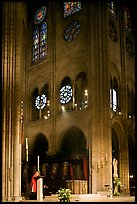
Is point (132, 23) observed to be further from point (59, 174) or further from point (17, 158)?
point (17, 158)

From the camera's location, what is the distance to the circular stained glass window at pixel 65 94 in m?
38.1

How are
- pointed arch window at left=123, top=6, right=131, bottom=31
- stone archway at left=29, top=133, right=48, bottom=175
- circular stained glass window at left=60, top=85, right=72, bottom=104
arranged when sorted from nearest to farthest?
1. circular stained glass window at left=60, top=85, right=72, bottom=104
2. stone archway at left=29, top=133, right=48, bottom=175
3. pointed arch window at left=123, top=6, right=131, bottom=31

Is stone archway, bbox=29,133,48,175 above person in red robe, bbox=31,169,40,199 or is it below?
above

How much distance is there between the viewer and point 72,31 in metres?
38.5

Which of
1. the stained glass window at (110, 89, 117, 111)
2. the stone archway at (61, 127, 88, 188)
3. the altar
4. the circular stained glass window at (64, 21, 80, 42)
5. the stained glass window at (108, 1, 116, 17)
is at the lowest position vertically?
the altar

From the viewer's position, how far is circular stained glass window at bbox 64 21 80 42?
38.0 m

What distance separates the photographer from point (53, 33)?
132 feet

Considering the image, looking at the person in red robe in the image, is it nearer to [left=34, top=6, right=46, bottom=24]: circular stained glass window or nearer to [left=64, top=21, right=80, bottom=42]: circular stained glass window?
[left=64, top=21, right=80, bottom=42]: circular stained glass window

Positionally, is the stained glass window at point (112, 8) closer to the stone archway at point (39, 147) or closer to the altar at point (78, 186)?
the stone archway at point (39, 147)

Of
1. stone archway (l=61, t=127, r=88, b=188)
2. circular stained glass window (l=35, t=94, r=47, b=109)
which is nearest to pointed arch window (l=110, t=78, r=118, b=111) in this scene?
stone archway (l=61, t=127, r=88, b=188)

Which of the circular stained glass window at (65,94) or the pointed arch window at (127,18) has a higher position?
the pointed arch window at (127,18)

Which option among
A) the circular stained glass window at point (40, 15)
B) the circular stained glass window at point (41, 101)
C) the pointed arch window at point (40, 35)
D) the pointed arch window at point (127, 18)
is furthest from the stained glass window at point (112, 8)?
the circular stained glass window at point (41, 101)

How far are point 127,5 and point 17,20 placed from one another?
84.5 feet

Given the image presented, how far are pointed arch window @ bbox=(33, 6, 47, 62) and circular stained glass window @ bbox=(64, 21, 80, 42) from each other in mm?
3038
